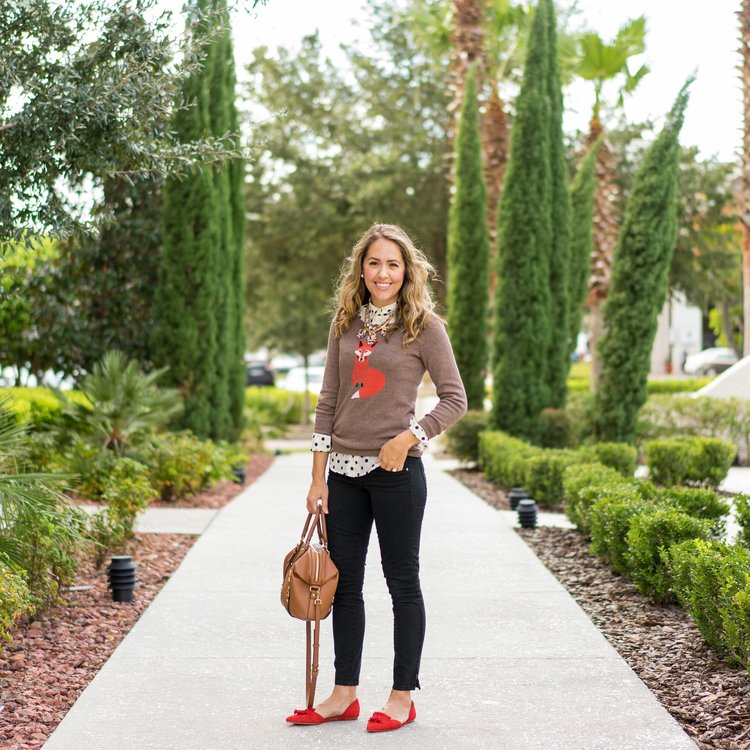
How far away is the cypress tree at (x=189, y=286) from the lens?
45.9ft

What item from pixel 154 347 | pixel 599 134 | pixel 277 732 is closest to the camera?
pixel 277 732

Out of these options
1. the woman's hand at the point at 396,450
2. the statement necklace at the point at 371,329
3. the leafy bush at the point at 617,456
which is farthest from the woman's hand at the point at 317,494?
the leafy bush at the point at 617,456

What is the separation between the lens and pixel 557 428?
50.0ft

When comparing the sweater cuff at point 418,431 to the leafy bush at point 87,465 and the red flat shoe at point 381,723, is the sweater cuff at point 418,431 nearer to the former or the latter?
the red flat shoe at point 381,723

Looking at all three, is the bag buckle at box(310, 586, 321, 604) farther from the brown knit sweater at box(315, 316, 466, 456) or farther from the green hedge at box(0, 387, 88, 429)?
the green hedge at box(0, 387, 88, 429)

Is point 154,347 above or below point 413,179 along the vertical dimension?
below

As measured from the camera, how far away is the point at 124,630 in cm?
580

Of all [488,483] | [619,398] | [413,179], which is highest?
[413,179]

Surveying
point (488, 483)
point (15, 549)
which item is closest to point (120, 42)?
point (15, 549)

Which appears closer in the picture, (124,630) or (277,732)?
(277,732)

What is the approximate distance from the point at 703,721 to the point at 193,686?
215 cm

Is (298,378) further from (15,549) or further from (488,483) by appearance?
(15,549)

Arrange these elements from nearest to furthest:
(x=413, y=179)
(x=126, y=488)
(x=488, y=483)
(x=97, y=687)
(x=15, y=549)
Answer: (x=97, y=687)
(x=15, y=549)
(x=126, y=488)
(x=488, y=483)
(x=413, y=179)

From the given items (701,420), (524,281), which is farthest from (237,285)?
(701,420)
